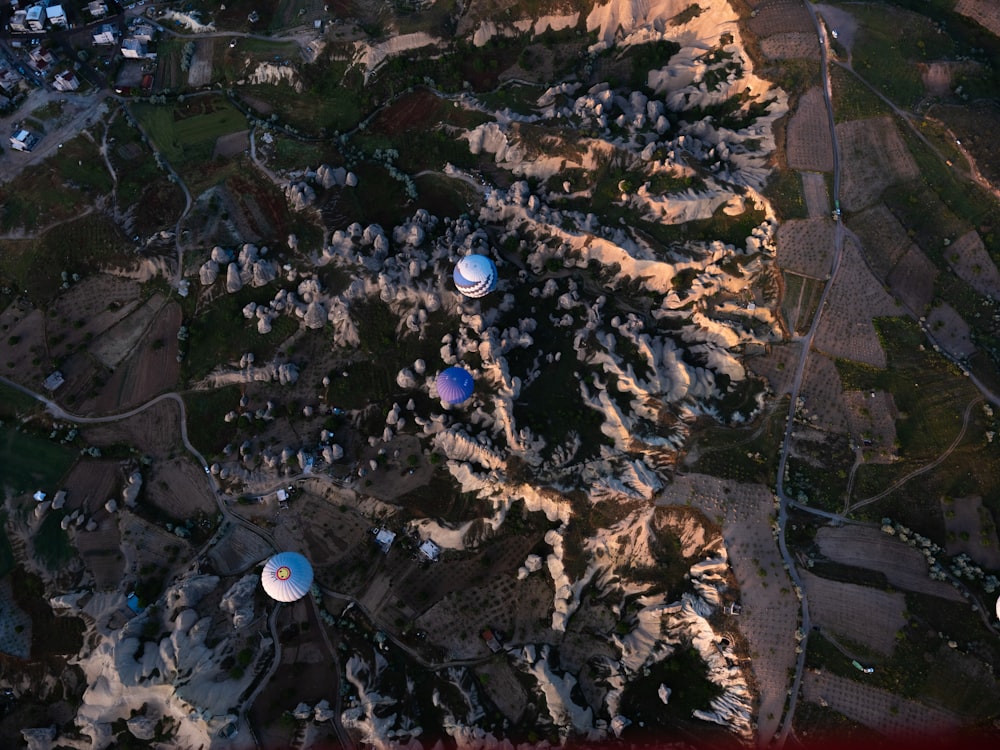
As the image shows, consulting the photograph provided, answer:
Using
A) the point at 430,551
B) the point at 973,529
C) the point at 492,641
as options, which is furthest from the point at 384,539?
the point at 973,529

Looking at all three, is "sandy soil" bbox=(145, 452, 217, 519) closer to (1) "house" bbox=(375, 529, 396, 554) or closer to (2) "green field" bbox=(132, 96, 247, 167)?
(1) "house" bbox=(375, 529, 396, 554)

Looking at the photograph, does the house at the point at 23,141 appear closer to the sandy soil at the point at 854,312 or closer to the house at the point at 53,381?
the house at the point at 53,381

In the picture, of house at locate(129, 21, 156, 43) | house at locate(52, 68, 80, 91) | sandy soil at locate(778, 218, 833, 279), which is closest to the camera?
sandy soil at locate(778, 218, 833, 279)

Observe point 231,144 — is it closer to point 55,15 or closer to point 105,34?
point 105,34

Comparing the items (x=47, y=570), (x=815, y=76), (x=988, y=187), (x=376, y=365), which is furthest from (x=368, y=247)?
(x=988, y=187)

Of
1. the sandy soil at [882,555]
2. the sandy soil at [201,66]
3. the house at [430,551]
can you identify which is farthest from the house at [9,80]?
the sandy soil at [882,555]

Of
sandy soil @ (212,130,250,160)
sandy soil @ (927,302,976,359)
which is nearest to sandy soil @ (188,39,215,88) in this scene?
sandy soil @ (212,130,250,160)

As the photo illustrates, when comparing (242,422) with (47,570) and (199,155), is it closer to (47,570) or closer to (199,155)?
(47,570)
